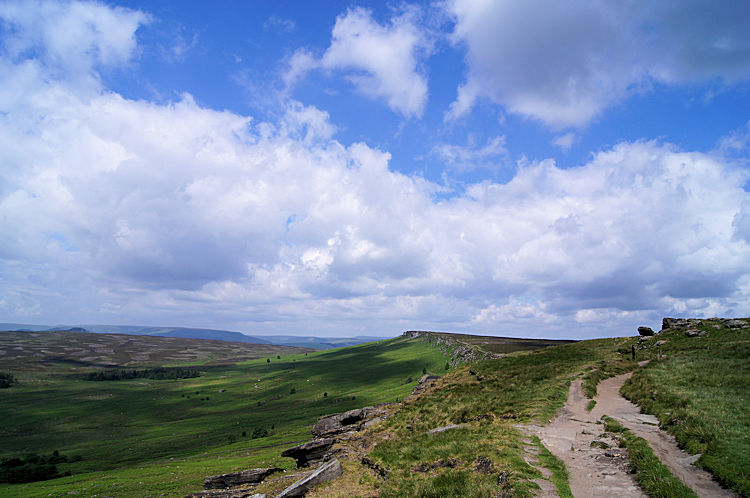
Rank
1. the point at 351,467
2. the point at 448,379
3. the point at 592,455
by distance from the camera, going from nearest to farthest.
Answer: the point at 592,455, the point at 351,467, the point at 448,379

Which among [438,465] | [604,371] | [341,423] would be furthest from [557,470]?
[604,371]

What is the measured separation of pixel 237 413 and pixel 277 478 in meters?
189

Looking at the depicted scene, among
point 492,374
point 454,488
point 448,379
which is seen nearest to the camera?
point 454,488

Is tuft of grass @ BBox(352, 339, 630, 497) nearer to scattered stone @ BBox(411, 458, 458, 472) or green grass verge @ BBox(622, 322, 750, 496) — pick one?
scattered stone @ BBox(411, 458, 458, 472)

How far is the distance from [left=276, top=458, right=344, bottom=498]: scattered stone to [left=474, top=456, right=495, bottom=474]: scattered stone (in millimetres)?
9577

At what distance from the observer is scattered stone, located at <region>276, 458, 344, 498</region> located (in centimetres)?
2162

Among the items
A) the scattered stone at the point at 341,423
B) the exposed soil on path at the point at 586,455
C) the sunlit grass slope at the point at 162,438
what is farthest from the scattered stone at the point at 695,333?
the sunlit grass slope at the point at 162,438

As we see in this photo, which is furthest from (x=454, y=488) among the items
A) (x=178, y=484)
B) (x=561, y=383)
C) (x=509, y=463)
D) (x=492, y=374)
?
(x=178, y=484)

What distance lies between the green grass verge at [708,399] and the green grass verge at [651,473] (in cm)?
205

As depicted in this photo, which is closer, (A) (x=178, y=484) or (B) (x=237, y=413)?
(A) (x=178, y=484)

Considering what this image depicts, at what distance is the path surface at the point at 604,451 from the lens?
55.9ft

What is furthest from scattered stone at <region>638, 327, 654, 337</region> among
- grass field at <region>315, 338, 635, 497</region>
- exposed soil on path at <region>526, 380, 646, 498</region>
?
exposed soil on path at <region>526, 380, 646, 498</region>

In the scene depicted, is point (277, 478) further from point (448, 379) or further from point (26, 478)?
point (26, 478)

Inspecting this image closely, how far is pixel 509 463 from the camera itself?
66.3ft
